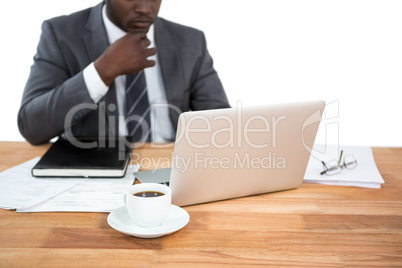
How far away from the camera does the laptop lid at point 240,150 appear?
999mm

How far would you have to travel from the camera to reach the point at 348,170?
1395 mm

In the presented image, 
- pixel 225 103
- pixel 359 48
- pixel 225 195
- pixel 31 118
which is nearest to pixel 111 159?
pixel 225 195

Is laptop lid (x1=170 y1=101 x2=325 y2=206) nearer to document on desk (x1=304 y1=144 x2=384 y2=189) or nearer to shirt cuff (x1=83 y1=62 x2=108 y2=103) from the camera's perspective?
document on desk (x1=304 y1=144 x2=384 y2=189)

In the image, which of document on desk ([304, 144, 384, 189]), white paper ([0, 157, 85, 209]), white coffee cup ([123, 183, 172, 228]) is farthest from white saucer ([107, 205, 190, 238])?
document on desk ([304, 144, 384, 189])

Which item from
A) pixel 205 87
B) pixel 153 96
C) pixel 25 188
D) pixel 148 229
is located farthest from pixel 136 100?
pixel 148 229

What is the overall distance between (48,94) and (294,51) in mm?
2318

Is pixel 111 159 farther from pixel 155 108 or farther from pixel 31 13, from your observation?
pixel 31 13

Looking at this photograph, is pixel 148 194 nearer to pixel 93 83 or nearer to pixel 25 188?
pixel 25 188

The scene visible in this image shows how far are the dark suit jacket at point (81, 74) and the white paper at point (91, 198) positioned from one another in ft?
1.65

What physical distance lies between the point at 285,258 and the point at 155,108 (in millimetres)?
1295

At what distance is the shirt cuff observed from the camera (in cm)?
163

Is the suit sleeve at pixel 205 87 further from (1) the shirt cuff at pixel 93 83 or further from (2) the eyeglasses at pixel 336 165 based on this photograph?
(2) the eyeglasses at pixel 336 165

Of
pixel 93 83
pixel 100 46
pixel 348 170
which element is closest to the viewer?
pixel 348 170

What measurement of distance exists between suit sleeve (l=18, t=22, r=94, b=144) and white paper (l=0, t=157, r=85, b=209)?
35cm
